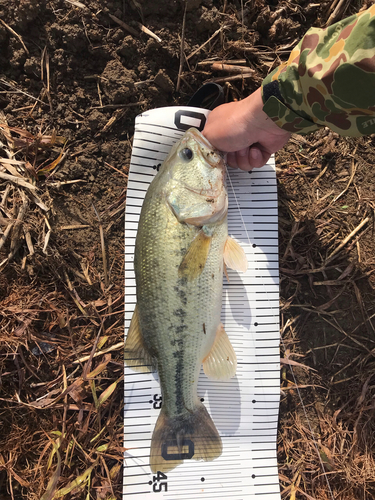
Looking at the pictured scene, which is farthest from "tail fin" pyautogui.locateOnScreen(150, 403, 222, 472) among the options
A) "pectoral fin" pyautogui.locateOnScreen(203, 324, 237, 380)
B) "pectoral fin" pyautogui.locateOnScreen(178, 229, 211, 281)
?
"pectoral fin" pyautogui.locateOnScreen(178, 229, 211, 281)

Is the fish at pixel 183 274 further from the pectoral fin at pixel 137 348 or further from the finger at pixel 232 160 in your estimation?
the finger at pixel 232 160

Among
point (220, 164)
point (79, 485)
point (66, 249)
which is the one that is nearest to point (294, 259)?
point (220, 164)

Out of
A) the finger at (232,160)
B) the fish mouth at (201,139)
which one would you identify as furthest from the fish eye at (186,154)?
the finger at (232,160)

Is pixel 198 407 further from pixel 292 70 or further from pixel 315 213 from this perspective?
pixel 292 70

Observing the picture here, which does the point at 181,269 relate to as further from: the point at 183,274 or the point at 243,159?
the point at 243,159

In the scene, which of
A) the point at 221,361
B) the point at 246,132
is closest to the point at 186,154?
the point at 246,132
